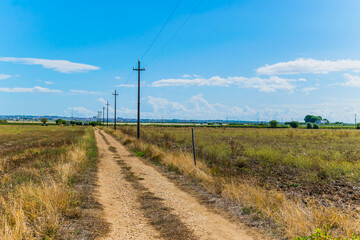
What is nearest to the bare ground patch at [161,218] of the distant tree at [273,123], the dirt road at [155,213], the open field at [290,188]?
the dirt road at [155,213]

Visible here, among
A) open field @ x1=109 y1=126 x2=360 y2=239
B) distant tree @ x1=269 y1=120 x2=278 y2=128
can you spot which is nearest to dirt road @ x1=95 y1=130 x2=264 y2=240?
open field @ x1=109 y1=126 x2=360 y2=239

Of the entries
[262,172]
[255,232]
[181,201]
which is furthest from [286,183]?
[255,232]

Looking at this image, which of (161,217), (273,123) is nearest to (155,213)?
(161,217)

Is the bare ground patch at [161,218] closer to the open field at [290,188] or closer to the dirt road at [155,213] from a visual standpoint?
the dirt road at [155,213]

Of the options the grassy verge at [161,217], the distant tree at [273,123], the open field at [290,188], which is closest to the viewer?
the grassy verge at [161,217]

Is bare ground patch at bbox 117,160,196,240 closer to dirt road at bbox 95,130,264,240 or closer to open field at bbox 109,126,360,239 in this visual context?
dirt road at bbox 95,130,264,240

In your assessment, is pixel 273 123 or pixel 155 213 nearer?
pixel 155 213

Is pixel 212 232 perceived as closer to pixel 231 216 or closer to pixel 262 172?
pixel 231 216

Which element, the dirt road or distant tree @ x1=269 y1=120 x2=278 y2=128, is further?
distant tree @ x1=269 y1=120 x2=278 y2=128

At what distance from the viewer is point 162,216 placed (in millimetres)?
7277

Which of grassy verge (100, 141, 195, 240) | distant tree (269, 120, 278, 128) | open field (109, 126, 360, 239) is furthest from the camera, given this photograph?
distant tree (269, 120, 278, 128)

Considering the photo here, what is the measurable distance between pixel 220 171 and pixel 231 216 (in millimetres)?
5658

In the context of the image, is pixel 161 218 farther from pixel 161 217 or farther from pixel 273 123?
pixel 273 123

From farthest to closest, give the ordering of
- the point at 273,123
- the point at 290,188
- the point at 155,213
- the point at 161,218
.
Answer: the point at 273,123
the point at 290,188
the point at 155,213
the point at 161,218
